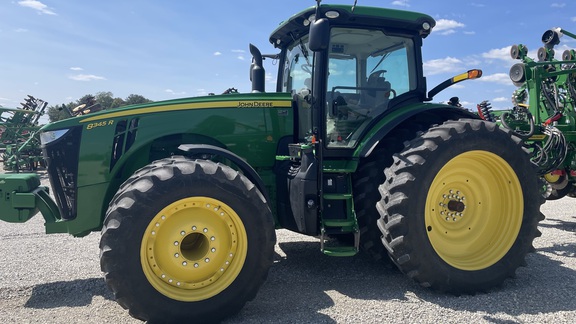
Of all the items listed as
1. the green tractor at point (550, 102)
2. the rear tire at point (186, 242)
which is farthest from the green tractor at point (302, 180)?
the green tractor at point (550, 102)

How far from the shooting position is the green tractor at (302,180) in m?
3.38

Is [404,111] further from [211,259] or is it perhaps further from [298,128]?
[211,259]

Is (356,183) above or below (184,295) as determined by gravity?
above

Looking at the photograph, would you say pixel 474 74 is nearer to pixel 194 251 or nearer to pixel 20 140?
pixel 194 251

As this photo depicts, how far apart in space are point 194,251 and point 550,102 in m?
7.20

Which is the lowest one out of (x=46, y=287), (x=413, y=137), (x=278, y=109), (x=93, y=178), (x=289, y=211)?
(x=46, y=287)

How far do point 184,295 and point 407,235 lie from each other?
1.94 meters

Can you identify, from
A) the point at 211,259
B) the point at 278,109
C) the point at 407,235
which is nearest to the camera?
the point at 211,259

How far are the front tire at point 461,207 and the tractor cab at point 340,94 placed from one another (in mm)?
504

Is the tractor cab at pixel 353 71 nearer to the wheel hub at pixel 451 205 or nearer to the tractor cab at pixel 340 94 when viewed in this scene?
the tractor cab at pixel 340 94

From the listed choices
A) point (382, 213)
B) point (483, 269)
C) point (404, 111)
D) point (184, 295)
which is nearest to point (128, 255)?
point (184, 295)

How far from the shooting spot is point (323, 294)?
13.1 ft

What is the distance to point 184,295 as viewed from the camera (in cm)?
337

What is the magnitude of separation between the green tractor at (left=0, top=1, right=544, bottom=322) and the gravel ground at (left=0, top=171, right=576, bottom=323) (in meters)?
0.26
